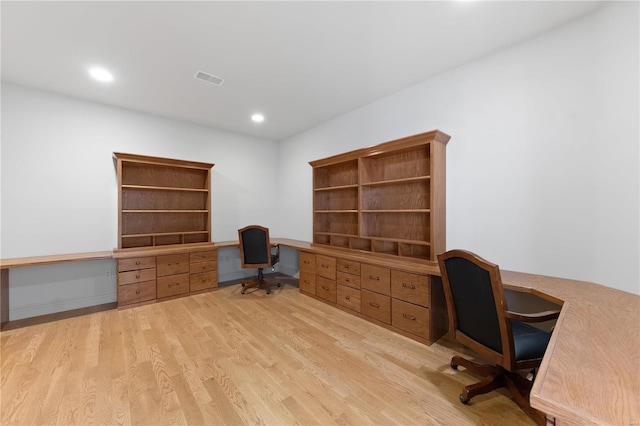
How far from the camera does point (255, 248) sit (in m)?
4.07

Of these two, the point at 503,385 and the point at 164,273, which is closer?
the point at 503,385

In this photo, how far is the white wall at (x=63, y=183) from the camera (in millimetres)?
3104

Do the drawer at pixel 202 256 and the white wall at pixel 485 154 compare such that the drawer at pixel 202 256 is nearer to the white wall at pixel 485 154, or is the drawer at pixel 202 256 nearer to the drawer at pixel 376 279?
the white wall at pixel 485 154

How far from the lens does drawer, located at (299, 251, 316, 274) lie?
3862 mm

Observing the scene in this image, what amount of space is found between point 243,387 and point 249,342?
669 millimetres

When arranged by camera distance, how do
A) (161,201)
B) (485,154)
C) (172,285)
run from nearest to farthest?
(485,154) → (172,285) → (161,201)

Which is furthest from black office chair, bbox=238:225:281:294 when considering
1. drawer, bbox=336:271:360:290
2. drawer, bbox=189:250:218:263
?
drawer, bbox=336:271:360:290

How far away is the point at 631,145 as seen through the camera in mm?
1780

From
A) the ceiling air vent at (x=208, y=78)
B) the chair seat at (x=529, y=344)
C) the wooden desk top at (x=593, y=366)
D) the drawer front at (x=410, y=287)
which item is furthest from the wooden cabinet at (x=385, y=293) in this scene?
the ceiling air vent at (x=208, y=78)

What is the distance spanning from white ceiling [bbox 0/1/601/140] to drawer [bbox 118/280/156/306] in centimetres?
268

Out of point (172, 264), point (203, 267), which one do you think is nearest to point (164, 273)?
point (172, 264)

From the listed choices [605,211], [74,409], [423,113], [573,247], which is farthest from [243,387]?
[423,113]

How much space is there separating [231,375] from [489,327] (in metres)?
1.99

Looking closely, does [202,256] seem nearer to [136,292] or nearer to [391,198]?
[136,292]
